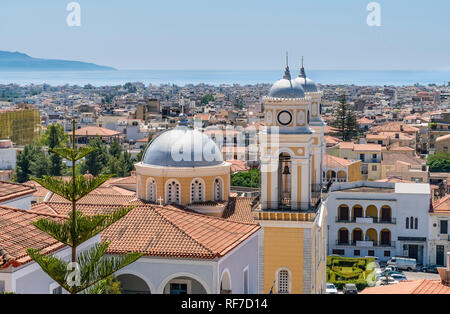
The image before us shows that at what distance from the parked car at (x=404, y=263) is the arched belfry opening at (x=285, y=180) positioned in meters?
16.7

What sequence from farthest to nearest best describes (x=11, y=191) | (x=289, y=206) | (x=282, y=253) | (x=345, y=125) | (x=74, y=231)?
(x=345, y=125) < (x=289, y=206) < (x=282, y=253) < (x=11, y=191) < (x=74, y=231)

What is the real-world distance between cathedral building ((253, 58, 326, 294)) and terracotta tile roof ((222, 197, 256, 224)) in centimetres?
336

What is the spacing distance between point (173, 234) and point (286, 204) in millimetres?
3444

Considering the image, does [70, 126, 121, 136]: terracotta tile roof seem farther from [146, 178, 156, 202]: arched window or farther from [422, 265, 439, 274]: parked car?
[146, 178, 156, 202]: arched window

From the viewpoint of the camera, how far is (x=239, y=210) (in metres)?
21.8

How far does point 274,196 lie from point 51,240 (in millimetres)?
6903

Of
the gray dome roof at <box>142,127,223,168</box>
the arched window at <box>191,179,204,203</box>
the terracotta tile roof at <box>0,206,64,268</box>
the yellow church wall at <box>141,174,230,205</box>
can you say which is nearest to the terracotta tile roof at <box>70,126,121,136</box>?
the gray dome roof at <box>142,127,223,168</box>

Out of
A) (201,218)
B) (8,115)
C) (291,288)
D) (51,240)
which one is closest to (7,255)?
(51,240)

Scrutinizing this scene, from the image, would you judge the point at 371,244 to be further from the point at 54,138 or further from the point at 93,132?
the point at 93,132

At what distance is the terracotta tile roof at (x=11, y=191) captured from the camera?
1605 centimetres

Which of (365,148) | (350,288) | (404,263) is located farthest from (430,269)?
(365,148)

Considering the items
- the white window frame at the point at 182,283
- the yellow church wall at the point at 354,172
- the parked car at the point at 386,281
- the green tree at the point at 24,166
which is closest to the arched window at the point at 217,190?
the white window frame at the point at 182,283

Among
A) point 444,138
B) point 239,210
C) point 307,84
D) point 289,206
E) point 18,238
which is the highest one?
point 307,84

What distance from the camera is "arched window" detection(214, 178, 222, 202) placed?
22.0 metres
